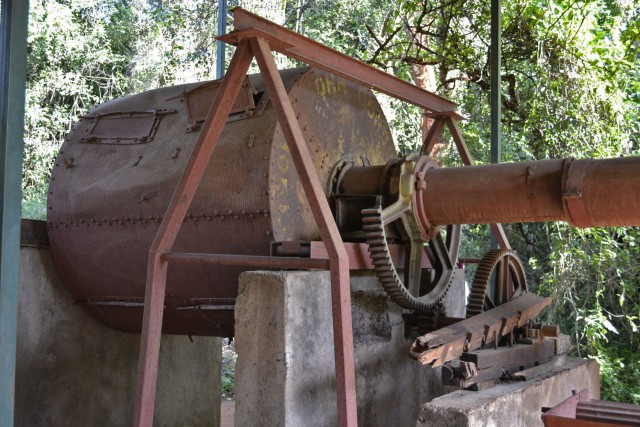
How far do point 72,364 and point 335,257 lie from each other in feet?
9.92

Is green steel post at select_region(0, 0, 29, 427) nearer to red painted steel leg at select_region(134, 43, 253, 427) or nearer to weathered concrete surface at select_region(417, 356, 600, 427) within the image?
red painted steel leg at select_region(134, 43, 253, 427)

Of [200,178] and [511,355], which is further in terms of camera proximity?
[511,355]

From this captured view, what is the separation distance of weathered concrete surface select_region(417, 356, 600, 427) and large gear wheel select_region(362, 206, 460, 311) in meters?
0.69

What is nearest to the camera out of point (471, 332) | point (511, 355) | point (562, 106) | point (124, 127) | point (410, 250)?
point (471, 332)

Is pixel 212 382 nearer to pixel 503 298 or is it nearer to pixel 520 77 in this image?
pixel 503 298

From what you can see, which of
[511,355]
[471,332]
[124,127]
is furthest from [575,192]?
[124,127]

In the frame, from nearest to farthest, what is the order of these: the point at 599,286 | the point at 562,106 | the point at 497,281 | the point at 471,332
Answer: the point at 471,332 < the point at 497,281 < the point at 599,286 < the point at 562,106

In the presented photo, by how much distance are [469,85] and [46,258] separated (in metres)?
7.02

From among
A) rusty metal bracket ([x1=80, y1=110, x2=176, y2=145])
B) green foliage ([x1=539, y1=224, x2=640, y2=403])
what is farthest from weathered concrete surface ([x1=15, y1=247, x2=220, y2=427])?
green foliage ([x1=539, y1=224, x2=640, y2=403])

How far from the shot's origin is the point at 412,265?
4363mm

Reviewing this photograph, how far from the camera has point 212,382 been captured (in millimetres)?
6523

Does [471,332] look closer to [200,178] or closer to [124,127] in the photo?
[200,178]

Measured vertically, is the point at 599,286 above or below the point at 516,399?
above

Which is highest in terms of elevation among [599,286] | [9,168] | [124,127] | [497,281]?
[124,127]
